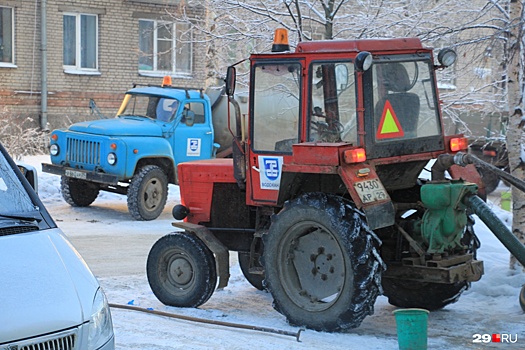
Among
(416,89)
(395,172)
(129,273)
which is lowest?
(129,273)

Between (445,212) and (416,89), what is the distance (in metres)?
1.18

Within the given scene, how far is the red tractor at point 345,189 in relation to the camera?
23.4ft

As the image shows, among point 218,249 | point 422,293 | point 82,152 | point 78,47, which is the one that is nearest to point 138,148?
point 82,152

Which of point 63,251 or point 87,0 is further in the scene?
point 87,0

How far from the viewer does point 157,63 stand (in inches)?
1027

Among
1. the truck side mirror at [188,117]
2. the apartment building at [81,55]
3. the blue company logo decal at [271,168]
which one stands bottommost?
the blue company logo decal at [271,168]

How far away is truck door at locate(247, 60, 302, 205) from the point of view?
768 cm

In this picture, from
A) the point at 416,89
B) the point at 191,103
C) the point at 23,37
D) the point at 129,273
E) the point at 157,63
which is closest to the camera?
the point at 416,89

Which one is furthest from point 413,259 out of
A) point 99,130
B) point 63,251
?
point 99,130

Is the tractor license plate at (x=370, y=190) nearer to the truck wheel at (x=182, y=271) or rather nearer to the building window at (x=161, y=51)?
the truck wheel at (x=182, y=271)

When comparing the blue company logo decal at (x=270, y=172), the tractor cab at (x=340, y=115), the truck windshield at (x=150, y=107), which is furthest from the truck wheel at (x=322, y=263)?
the truck windshield at (x=150, y=107)

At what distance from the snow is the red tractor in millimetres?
240

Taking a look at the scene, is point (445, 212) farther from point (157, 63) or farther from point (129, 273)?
point (157, 63)

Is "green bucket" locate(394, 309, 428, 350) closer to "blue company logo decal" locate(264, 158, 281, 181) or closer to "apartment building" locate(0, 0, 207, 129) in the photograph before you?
"blue company logo decal" locate(264, 158, 281, 181)
